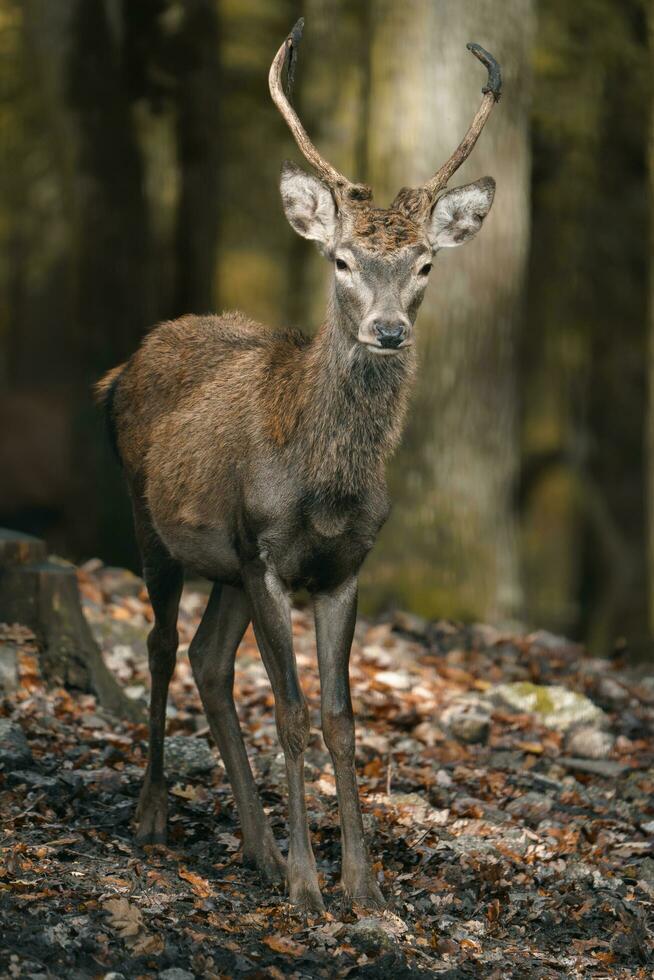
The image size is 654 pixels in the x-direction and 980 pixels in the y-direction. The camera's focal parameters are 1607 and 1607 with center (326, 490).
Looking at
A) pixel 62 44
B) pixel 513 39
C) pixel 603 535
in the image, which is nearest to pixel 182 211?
pixel 62 44

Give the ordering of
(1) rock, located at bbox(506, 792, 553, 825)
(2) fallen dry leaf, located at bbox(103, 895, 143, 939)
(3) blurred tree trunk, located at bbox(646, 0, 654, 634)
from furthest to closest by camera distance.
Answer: (3) blurred tree trunk, located at bbox(646, 0, 654, 634)
(1) rock, located at bbox(506, 792, 553, 825)
(2) fallen dry leaf, located at bbox(103, 895, 143, 939)

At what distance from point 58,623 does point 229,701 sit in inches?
79.2

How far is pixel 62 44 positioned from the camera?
12000 mm

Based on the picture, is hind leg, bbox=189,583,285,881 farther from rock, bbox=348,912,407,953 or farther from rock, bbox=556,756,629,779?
rock, bbox=556,756,629,779

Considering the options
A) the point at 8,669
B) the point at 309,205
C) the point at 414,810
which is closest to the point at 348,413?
the point at 309,205

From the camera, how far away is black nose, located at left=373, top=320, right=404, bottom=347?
6133 millimetres

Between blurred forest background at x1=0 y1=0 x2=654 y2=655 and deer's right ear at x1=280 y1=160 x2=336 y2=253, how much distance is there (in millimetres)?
4511

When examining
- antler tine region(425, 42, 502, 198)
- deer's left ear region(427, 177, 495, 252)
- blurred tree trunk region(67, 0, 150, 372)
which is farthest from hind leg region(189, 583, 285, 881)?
blurred tree trunk region(67, 0, 150, 372)

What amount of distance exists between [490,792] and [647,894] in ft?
4.66

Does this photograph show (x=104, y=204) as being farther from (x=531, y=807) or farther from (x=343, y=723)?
(x=343, y=723)

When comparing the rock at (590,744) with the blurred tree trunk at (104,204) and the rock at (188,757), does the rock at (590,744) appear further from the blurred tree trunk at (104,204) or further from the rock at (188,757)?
the blurred tree trunk at (104,204)

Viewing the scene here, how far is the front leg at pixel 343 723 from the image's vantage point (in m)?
6.14

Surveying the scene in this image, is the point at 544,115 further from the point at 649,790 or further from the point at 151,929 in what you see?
the point at 151,929

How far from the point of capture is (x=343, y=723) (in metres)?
6.38
